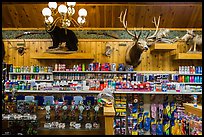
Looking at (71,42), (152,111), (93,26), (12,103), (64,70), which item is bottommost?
(152,111)

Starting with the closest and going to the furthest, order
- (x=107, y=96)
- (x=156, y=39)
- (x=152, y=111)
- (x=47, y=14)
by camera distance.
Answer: (x=107, y=96) < (x=47, y=14) < (x=156, y=39) < (x=152, y=111)

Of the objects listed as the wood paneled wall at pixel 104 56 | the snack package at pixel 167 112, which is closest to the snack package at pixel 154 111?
the snack package at pixel 167 112

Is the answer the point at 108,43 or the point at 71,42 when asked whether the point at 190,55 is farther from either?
the point at 71,42

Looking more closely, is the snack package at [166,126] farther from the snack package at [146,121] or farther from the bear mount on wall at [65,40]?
the bear mount on wall at [65,40]

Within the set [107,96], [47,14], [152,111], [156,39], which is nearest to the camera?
[107,96]

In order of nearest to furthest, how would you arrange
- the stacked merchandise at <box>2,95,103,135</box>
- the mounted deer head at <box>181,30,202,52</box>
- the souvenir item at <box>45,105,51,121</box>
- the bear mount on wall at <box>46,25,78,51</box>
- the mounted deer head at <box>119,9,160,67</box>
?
1. the stacked merchandise at <box>2,95,103,135</box>
2. the souvenir item at <box>45,105,51,121</box>
3. the mounted deer head at <box>119,9,160,67</box>
4. the bear mount on wall at <box>46,25,78,51</box>
5. the mounted deer head at <box>181,30,202,52</box>

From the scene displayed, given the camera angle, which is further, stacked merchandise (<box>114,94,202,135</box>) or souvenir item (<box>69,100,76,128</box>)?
stacked merchandise (<box>114,94,202,135</box>)

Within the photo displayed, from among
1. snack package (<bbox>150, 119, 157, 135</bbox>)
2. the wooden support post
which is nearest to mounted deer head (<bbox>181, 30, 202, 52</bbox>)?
snack package (<bbox>150, 119, 157, 135</bbox>)

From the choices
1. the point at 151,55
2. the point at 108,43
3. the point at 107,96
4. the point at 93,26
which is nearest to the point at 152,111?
the point at 151,55

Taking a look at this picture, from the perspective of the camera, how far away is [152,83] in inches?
251

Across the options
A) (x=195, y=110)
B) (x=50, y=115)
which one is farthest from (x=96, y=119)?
(x=195, y=110)

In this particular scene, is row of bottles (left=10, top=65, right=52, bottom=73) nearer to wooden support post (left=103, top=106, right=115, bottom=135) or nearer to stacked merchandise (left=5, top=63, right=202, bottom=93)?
stacked merchandise (left=5, top=63, right=202, bottom=93)

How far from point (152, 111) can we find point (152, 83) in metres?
0.83

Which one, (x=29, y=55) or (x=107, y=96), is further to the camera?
(x=29, y=55)
